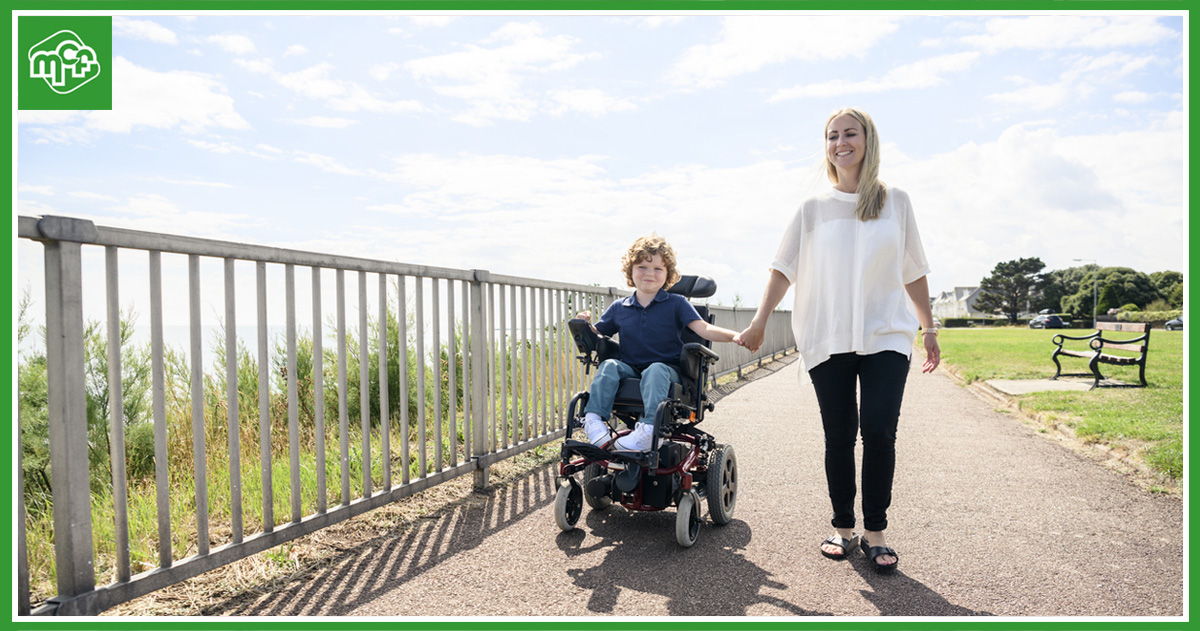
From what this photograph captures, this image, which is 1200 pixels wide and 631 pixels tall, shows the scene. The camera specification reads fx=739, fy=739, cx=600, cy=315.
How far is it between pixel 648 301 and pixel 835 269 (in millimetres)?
1165

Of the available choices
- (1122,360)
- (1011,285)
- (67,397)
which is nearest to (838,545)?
(67,397)

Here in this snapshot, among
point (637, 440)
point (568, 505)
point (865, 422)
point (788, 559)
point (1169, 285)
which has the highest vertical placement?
point (1169, 285)

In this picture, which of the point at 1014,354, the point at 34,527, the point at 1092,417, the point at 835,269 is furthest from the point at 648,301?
the point at 1014,354

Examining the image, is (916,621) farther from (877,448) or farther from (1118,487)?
(1118,487)

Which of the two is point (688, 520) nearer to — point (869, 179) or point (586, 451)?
point (586, 451)

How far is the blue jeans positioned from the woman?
1.71ft

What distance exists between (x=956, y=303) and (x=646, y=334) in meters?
142

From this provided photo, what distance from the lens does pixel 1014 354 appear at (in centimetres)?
1897

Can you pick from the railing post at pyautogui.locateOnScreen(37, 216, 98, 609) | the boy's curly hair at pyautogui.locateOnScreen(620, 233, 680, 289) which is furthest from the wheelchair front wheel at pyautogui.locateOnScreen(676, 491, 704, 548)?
the railing post at pyautogui.locateOnScreen(37, 216, 98, 609)

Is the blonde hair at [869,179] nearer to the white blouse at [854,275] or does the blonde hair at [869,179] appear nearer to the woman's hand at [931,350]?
the white blouse at [854,275]

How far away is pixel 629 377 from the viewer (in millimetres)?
3967

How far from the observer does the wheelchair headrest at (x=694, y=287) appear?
168 inches

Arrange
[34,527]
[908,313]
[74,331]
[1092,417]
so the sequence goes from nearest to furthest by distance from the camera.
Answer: [74,331], [908,313], [34,527], [1092,417]

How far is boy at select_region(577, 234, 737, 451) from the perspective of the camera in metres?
3.73
